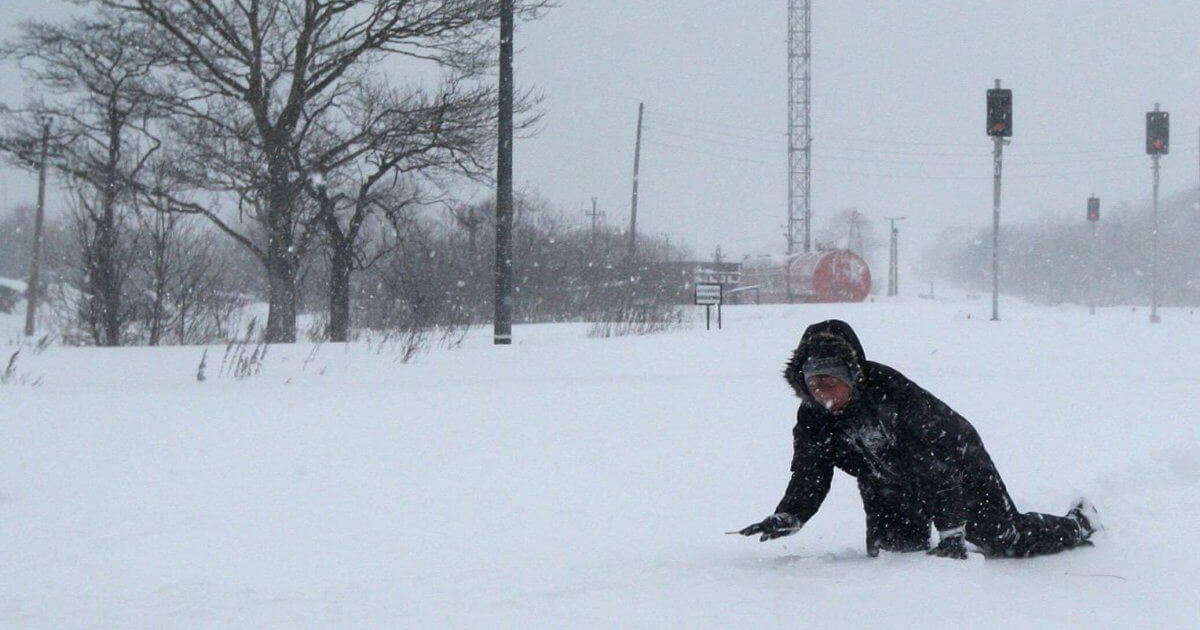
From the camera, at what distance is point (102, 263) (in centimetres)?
1677

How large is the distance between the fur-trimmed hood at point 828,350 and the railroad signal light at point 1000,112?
1778 centimetres

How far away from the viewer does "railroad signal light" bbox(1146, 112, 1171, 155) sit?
77.3 ft

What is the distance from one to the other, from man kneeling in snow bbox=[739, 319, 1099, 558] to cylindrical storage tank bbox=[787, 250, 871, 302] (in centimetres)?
3226

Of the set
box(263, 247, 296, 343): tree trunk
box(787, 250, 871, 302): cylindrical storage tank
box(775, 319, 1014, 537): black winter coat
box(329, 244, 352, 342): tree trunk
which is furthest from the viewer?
box(787, 250, 871, 302): cylindrical storage tank

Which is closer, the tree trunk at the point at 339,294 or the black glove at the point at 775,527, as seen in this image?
the black glove at the point at 775,527

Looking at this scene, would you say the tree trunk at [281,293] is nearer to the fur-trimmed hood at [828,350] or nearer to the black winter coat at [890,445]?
the black winter coat at [890,445]

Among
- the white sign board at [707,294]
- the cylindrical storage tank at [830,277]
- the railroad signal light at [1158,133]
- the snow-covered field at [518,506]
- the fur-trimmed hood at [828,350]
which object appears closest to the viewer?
the snow-covered field at [518,506]

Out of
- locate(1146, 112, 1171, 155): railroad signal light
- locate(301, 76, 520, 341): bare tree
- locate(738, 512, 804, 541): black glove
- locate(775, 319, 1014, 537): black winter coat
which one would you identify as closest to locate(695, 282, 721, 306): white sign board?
locate(301, 76, 520, 341): bare tree

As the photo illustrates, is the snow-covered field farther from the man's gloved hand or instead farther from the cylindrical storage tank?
the cylindrical storage tank

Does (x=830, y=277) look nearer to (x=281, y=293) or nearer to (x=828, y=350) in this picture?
(x=281, y=293)

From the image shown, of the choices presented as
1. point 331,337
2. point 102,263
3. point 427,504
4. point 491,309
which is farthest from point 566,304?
point 427,504

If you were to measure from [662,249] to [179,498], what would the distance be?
4828 centimetres

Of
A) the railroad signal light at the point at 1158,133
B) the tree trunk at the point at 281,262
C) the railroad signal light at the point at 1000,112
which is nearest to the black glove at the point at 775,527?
the tree trunk at the point at 281,262

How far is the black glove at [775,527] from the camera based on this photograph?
3789 mm
